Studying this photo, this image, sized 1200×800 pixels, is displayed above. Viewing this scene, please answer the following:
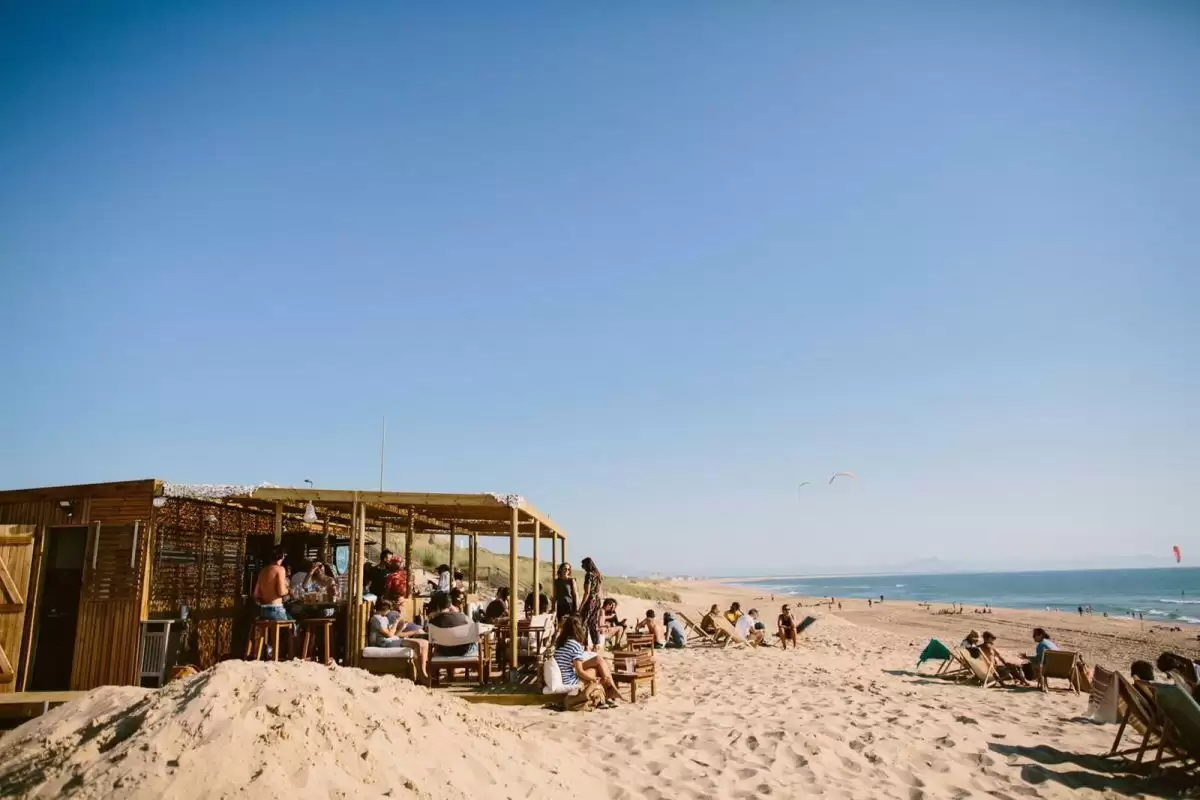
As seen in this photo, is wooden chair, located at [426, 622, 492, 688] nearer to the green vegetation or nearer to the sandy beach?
the sandy beach

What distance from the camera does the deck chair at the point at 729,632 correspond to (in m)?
13.6

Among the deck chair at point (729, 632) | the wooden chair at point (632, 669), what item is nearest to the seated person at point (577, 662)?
the wooden chair at point (632, 669)

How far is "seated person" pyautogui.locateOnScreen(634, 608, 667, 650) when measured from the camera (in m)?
11.6

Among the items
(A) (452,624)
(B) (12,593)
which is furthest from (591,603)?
(B) (12,593)

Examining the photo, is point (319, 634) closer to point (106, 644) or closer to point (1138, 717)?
point (106, 644)

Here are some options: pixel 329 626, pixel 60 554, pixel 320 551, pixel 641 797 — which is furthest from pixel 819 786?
pixel 320 551

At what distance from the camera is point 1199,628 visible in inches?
1177

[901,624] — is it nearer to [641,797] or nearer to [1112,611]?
→ [1112,611]

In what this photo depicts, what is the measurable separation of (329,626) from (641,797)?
508 centimetres

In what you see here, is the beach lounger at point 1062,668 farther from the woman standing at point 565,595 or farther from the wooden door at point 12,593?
Answer: the wooden door at point 12,593

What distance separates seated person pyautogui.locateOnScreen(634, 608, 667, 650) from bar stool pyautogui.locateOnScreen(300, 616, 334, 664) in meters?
4.44

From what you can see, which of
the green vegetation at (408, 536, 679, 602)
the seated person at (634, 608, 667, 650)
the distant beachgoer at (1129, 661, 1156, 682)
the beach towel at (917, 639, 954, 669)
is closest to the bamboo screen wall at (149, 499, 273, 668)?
the seated person at (634, 608, 667, 650)

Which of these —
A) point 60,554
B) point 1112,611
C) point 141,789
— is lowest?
point 1112,611

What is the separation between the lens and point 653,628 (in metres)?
11.6
